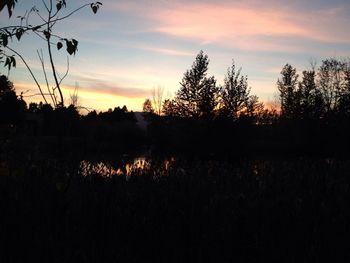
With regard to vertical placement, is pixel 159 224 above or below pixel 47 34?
below

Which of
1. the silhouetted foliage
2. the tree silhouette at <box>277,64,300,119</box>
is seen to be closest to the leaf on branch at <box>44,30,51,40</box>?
the silhouetted foliage

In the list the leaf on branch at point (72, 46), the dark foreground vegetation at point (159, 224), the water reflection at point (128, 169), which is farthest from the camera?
the water reflection at point (128, 169)

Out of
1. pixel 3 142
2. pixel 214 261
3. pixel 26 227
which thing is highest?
pixel 3 142

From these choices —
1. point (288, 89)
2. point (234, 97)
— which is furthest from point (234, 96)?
point (288, 89)

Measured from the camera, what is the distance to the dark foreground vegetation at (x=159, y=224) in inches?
170

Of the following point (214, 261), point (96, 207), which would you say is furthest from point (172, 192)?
point (214, 261)

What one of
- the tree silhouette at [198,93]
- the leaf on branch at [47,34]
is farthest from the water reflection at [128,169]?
the tree silhouette at [198,93]

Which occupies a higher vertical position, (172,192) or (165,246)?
(172,192)

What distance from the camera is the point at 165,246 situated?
474 centimetres

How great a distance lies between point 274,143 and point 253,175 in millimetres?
44227

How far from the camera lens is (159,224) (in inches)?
201

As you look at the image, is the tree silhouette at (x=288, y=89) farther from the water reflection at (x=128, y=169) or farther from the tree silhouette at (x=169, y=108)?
the water reflection at (x=128, y=169)

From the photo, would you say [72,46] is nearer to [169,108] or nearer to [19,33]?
[19,33]

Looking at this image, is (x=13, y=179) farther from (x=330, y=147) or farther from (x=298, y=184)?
(x=330, y=147)
